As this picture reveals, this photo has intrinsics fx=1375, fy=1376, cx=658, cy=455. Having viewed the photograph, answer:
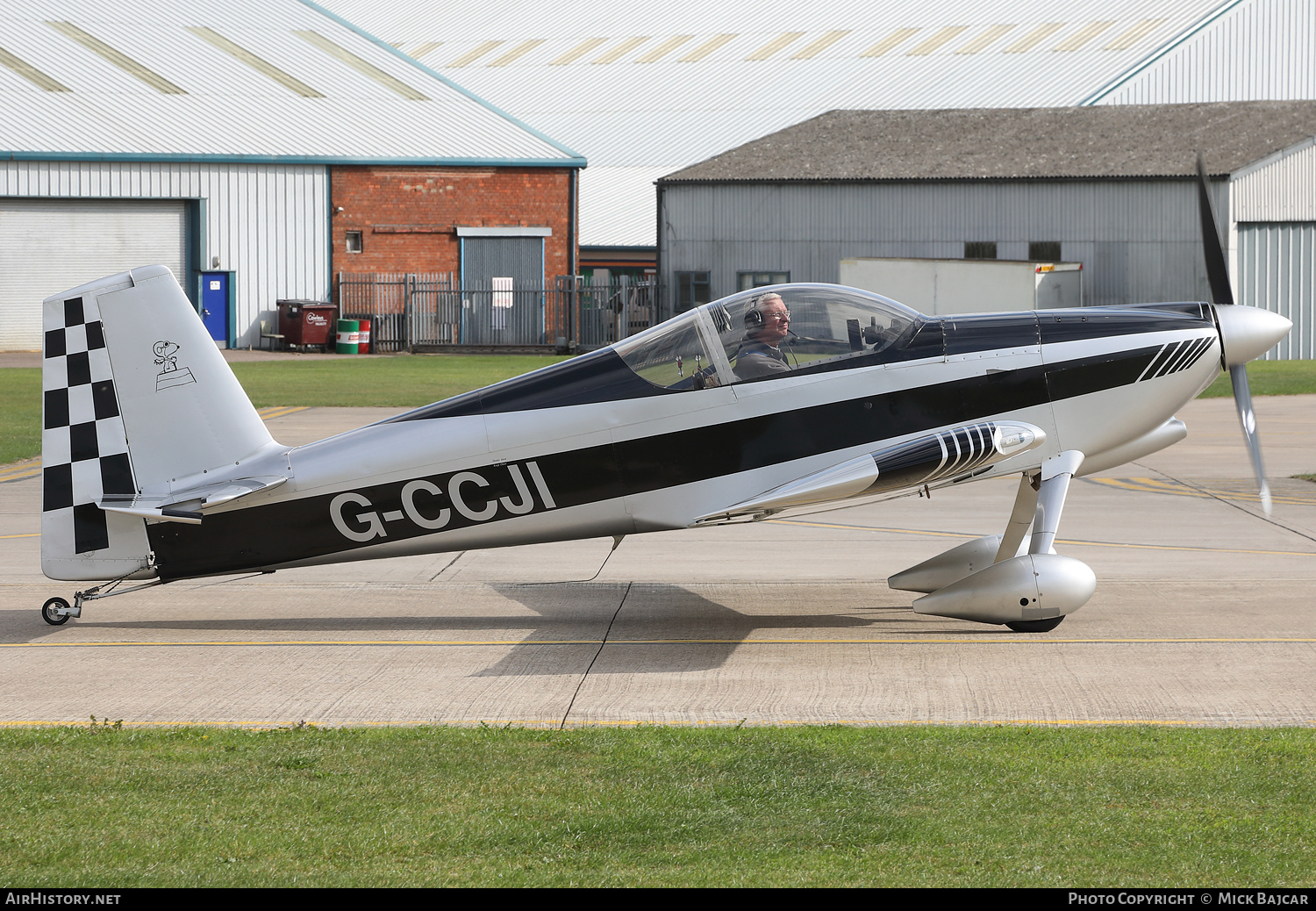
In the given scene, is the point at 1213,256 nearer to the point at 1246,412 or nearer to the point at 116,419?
the point at 1246,412

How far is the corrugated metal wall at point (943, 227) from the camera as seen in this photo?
37.5 metres

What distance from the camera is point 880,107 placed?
51781 millimetres

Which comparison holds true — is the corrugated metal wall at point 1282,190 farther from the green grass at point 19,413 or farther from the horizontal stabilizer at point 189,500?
the horizontal stabilizer at point 189,500

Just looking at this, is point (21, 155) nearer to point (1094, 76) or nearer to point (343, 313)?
point (343, 313)

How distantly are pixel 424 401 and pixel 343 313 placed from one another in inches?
768

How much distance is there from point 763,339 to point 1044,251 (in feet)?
107

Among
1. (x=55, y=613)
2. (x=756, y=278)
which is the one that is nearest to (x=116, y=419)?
(x=55, y=613)

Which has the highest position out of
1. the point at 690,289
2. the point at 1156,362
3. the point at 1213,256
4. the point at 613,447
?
the point at 690,289

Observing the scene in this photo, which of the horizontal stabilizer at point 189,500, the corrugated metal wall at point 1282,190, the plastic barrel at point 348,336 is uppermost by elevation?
the corrugated metal wall at point 1282,190

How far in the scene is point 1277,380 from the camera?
99.7 feet

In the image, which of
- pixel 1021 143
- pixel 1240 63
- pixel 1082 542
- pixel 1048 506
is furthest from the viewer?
pixel 1240 63

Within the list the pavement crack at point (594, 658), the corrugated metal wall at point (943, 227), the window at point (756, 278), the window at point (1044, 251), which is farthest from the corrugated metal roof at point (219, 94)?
the pavement crack at point (594, 658)

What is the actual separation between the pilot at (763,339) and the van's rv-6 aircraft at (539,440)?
0.04 ft

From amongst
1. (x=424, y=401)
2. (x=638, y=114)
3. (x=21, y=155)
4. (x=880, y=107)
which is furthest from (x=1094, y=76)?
(x=21, y=155)
